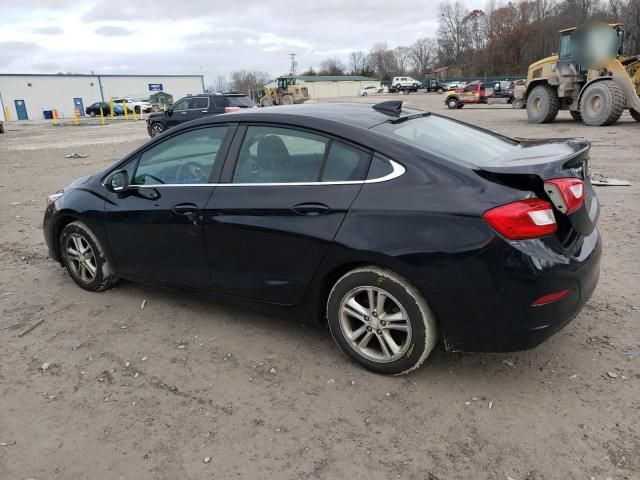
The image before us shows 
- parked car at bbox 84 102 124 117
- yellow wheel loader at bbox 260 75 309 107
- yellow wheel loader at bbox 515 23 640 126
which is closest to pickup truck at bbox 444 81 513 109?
yellow wheel loader at bbox 260 75 309 107

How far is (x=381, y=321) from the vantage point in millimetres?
2918

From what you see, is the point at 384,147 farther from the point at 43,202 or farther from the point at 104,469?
the point at 43,202

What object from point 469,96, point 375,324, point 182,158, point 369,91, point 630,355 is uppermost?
point 369,91

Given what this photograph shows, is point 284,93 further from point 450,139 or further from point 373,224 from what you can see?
point 373,224

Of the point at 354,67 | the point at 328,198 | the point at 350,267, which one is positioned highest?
the point at 354,67

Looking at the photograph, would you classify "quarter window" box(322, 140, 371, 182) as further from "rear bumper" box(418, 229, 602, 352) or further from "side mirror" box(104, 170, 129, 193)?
"side mirror" box(104, 170, 129, 193)

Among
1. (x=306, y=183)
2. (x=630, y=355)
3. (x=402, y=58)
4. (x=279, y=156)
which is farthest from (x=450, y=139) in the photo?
(x=402, y=58)

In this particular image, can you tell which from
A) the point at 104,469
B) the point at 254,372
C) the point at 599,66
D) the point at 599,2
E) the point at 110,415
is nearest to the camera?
the point at 104,469

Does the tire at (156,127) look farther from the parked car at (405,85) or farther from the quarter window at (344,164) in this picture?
the parked car at (405,85)

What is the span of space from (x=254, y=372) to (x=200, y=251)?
940mm

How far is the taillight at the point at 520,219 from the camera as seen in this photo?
8.16 feet

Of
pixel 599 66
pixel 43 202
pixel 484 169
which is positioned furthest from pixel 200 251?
pixel 599 66

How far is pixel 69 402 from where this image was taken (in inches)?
116

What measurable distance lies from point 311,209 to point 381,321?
2.56 feet
